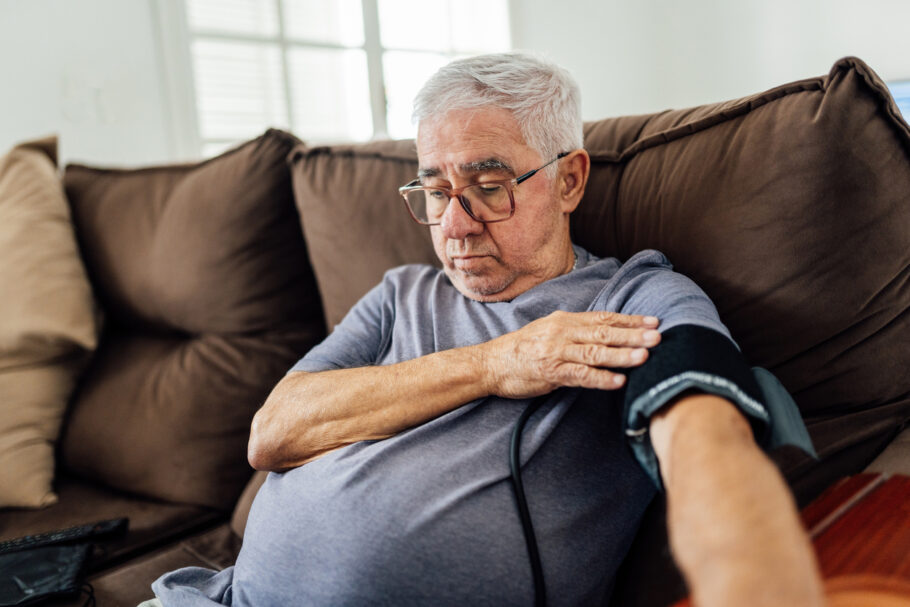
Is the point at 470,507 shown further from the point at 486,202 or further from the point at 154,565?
the point at 154,565

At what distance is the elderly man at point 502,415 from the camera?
650 millimetres

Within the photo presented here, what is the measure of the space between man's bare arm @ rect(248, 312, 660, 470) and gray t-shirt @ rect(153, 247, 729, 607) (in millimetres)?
29

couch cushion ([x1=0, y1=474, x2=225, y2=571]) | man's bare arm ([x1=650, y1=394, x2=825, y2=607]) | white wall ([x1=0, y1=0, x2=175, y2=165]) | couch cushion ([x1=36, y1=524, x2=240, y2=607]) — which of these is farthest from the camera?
white wall ([x1=0, y1=0, x2=175, y2=165])

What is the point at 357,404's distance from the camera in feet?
3.14

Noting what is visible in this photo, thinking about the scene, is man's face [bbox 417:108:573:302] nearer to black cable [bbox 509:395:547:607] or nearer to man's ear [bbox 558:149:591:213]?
man's ear [bbox 558:149:591:213]

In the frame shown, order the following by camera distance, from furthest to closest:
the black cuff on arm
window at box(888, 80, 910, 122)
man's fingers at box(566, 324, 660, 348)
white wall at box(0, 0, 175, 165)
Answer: white wall at box(0, 0, 175, 165) < window at box(888, 80, 910, 122) < man's fingers at box(566, 324, 660, 348) < the black cuff on arm

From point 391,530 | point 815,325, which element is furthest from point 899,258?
point 391,530

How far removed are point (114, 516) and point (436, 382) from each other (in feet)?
2.99

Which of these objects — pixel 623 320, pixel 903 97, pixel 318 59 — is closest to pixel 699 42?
pixel 318 59

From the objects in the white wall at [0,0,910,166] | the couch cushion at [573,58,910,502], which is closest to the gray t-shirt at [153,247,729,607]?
the couch cushion at [573,58,910,502]

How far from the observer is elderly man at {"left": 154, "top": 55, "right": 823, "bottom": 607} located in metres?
0.65

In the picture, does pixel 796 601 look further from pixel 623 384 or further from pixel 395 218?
pixel 395 218

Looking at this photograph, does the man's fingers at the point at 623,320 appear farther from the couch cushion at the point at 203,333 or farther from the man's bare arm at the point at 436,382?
the couch cushion at the point at 203,333

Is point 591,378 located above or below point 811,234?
below
